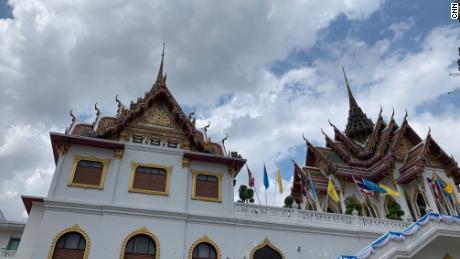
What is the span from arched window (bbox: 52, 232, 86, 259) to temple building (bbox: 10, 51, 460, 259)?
0.12ft

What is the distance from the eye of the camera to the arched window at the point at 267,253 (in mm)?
15792

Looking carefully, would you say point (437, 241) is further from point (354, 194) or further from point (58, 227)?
point (58, 227)

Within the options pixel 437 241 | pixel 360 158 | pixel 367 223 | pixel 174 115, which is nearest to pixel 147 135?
pixel 174 115

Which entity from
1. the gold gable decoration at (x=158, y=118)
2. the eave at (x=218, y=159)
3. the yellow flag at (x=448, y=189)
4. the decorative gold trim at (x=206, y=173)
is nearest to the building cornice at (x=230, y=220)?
the decorative gold trim at (x=206, y=173)

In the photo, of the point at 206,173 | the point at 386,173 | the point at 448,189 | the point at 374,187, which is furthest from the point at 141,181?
the point at 448,189

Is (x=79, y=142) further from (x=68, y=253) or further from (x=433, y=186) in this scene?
(x=433, y=186)

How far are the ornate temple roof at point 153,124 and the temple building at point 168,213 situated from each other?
5 centimetres

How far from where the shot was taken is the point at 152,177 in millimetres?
16594

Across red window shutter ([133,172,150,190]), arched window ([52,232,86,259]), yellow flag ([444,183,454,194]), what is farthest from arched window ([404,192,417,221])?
arched window ([52,232,86,259])

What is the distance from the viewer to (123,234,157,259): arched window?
14.4 metres

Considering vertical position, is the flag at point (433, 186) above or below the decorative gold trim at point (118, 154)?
above

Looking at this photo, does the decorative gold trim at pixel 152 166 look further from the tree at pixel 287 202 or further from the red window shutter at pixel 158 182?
the tree at pixel 287 202

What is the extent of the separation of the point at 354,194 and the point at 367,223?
5.97 m

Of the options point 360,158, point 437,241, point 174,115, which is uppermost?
point 360,158
